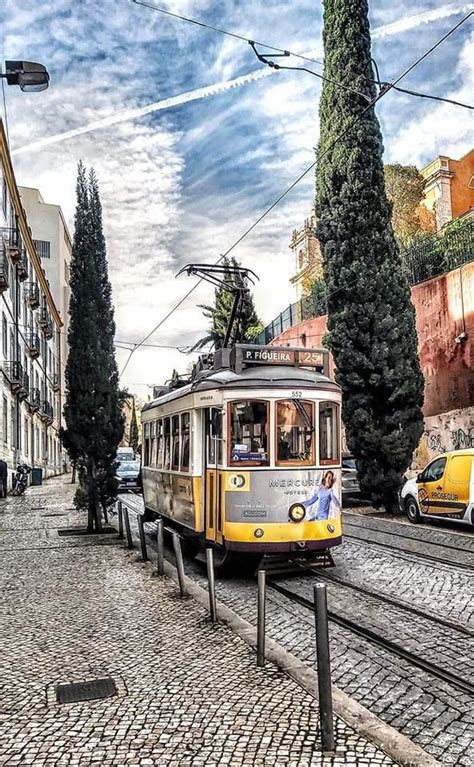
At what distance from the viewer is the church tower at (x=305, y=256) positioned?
1678 inches

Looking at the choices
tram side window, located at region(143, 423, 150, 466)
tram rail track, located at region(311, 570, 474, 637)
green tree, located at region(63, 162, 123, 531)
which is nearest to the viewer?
tram rail track, located at region(311, 570, 474, 637)

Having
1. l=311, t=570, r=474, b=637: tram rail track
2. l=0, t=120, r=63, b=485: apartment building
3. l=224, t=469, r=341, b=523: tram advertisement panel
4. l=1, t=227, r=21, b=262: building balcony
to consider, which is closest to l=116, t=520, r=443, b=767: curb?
l=311, t=570, r=474, b=637: tram rail track

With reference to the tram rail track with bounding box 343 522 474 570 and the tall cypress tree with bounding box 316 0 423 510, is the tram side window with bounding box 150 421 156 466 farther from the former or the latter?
the tall cypress tree with bounding box 316 0 423 510

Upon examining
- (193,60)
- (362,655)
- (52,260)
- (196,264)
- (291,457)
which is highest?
(52,260)

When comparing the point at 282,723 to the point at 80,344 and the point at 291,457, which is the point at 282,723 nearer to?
the point at 291,457

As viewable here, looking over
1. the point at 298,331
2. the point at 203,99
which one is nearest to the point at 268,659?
the point at 203,99

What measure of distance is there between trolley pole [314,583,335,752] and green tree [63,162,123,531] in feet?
37.8

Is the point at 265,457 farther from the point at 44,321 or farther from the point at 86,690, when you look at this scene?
the point at 44,321

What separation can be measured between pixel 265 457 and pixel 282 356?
1850 millimetres

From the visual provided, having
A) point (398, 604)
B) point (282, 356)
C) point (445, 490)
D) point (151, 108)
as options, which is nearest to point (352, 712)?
point (398, 604)

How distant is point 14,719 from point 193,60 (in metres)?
13.4

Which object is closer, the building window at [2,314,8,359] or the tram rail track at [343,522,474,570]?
the tram rail track at [343,522,474,570]

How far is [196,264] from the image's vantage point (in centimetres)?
1544

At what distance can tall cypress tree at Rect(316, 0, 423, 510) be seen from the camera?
60.3ft
